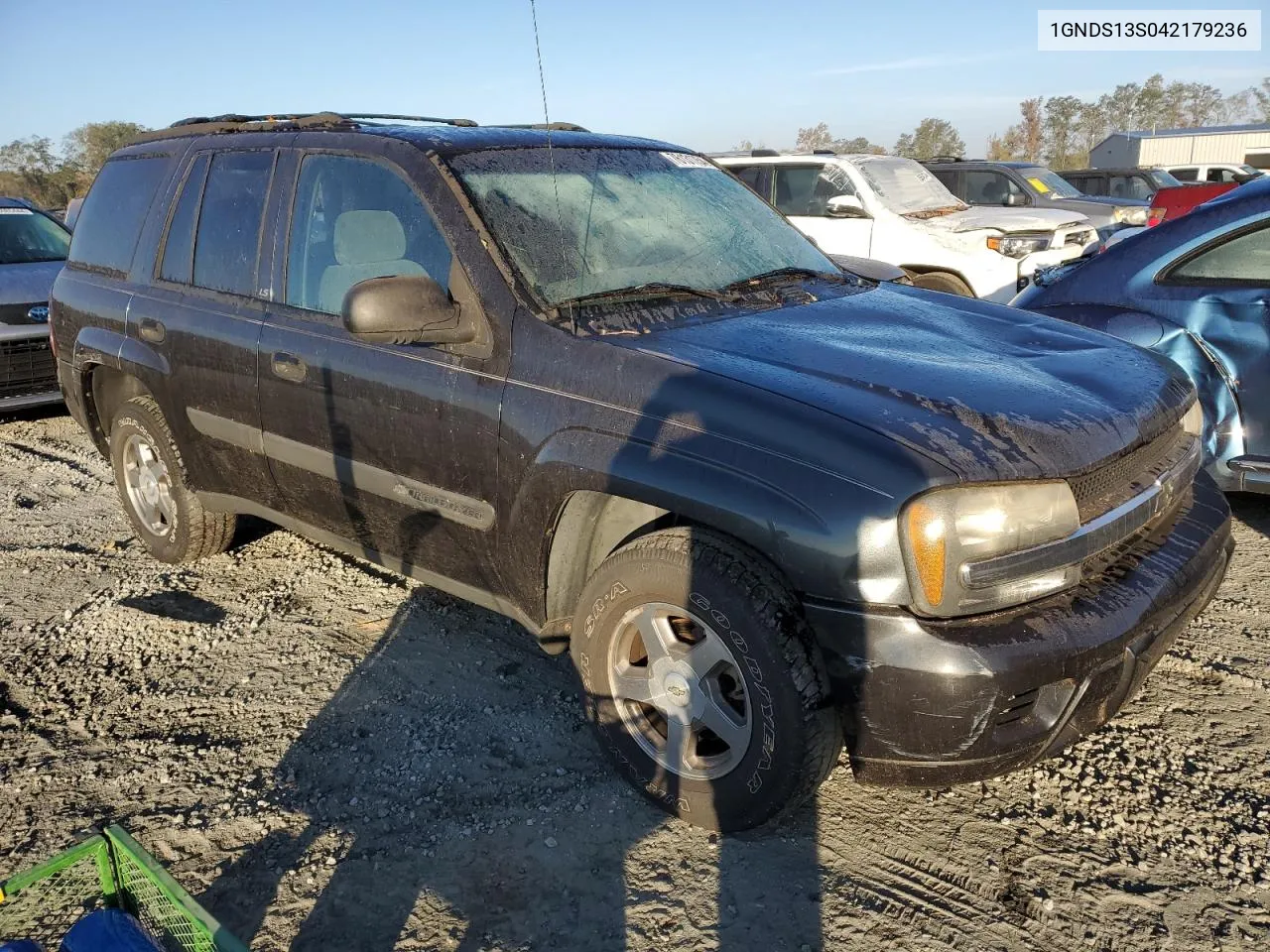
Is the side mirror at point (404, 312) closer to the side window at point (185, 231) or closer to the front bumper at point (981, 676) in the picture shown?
the front bumper at point (981, 676)

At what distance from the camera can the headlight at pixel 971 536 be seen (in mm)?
2250

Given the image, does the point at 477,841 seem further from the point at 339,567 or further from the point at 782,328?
the point at 339,567

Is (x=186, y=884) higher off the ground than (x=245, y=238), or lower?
lower

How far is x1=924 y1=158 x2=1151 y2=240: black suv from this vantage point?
14312 millimetres

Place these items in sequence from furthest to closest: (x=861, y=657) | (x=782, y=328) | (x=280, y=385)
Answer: (x=280, y=385), (x=782, y=328), (x=861, y=657)

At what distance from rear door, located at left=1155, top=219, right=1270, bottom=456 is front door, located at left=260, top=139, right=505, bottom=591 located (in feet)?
11.0

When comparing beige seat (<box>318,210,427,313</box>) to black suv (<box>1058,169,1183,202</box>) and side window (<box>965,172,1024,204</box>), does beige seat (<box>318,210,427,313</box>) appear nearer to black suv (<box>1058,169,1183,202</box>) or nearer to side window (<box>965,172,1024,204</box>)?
side window (<box>965,172,1024,204</box>)

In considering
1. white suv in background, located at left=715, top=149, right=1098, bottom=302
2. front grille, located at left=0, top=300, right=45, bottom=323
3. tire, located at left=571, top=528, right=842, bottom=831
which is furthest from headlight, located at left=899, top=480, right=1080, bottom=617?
front grille, located at left=0, top=300, right=45, bottom=323

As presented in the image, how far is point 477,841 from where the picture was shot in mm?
2723

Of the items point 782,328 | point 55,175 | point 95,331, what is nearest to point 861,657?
point 782,328

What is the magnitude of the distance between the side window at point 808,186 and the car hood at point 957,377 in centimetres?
697

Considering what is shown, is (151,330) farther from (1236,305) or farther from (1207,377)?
(1236,305)

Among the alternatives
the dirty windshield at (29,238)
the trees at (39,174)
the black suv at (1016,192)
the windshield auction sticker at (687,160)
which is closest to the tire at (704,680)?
the windshield auction sticker at (687,160)

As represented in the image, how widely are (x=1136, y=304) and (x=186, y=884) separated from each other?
14.6 feet
